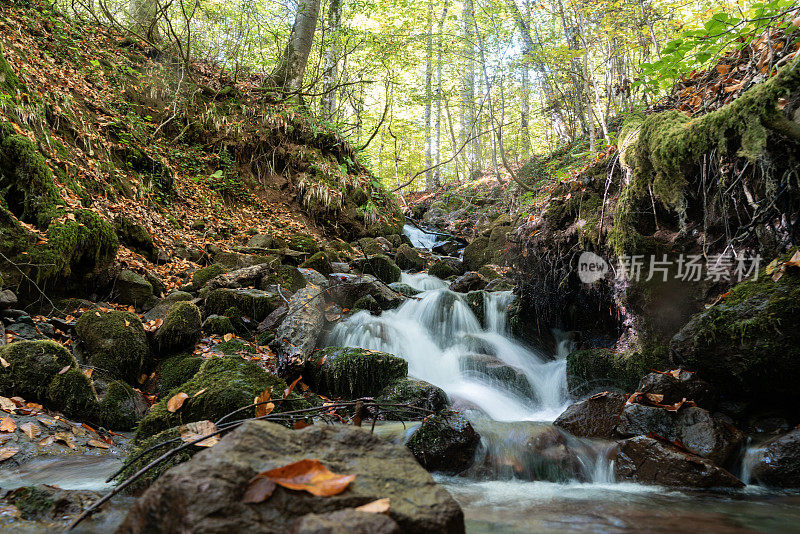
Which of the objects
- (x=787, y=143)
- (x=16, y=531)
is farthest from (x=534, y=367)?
(x=16, y=531)

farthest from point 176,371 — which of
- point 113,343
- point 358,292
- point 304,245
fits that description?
point 304,245

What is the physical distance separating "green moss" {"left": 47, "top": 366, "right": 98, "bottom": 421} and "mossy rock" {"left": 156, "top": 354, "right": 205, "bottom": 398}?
837 millimetres

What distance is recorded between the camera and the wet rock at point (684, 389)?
4.00m

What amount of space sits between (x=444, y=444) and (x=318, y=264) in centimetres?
585

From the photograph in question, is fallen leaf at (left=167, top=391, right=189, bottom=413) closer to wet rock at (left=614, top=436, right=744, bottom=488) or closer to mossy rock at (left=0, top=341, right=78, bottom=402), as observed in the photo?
mossy rock at (left=0, top=341, right=78, bottom=402)

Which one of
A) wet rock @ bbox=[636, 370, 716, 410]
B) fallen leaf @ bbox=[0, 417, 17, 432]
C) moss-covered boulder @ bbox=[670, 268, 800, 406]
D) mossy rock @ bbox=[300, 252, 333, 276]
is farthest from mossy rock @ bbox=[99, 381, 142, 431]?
moss-covered boulder @ bbox=[670, 268, 800, 406]

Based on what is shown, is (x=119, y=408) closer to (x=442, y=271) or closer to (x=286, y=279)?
(x=286, y=279)

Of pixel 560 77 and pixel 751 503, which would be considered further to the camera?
pixel 560 77

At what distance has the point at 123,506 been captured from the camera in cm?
226

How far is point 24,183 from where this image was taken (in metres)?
5.41

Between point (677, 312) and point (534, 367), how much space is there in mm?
2343

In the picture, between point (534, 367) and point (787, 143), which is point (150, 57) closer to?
point (534, 367)

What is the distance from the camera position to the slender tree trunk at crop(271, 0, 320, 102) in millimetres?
12707

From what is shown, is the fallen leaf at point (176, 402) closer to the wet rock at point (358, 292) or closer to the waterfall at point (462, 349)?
the waterfall at point (462, 349)
